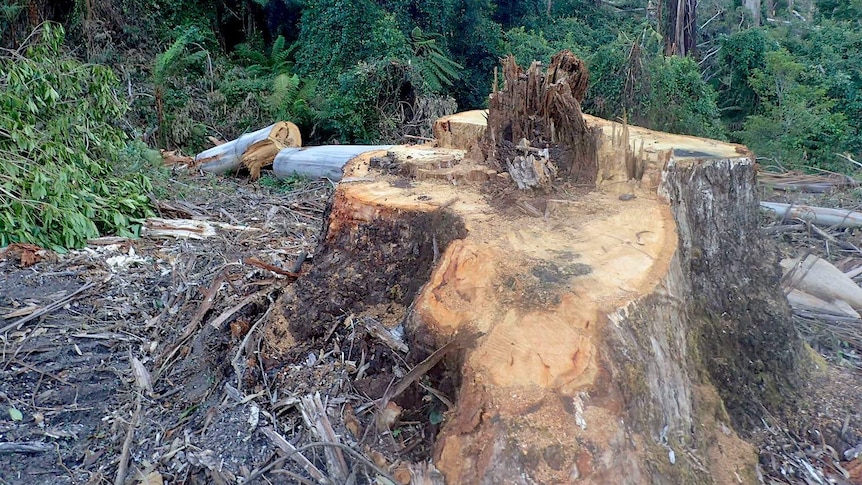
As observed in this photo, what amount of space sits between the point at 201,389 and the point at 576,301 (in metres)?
1.72

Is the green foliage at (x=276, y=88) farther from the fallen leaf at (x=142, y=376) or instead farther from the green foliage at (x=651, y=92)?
the fallen leaf at (x=142, y=376)

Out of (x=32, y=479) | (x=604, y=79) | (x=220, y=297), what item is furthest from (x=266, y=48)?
(x=32, y=479)

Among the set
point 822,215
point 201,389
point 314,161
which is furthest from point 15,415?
point 822,215

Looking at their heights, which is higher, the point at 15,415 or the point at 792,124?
the point at 792,124

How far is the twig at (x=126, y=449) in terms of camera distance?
228 cm

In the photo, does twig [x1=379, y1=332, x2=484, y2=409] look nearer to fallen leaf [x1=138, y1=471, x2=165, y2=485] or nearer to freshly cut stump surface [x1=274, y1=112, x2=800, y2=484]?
freshly cut stump surface [x1=274, y1=112, x2=800, y2=484]

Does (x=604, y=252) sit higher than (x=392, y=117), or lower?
higher

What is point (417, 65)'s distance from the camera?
31.7 ft

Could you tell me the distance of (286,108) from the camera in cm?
1016

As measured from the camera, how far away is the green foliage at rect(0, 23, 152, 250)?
4262mm

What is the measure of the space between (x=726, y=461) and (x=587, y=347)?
30.3 inches

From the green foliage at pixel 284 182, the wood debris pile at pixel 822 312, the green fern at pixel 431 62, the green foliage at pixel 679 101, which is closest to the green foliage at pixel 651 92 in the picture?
the green foliage at pixel 679 101

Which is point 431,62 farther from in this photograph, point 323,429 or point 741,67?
point 323,429

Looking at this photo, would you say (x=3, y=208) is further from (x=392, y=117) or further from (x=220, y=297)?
(x=392, y=117)
